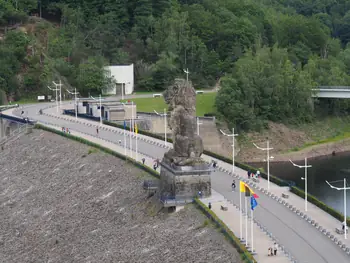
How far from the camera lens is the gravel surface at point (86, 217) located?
46406 mm

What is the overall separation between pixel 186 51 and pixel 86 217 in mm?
71299

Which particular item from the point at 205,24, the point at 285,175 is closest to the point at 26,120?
the point at 285,175

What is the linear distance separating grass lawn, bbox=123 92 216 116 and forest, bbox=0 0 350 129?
11.3 feet

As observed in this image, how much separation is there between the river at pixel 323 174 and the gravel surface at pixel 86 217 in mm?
17459

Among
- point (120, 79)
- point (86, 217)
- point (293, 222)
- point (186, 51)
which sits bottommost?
point (86, 217)

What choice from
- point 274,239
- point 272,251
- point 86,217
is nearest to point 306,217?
point 274,239

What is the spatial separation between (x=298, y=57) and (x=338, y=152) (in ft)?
107

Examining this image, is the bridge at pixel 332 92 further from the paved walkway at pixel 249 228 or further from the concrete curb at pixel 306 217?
the paved walkway at pixel 249 228

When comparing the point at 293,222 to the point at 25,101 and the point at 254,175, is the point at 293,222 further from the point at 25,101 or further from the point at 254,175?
the point at 25,101

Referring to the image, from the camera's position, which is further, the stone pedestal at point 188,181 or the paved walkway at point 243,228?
the stone pedestal at point 188,181

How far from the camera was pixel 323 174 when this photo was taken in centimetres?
8388

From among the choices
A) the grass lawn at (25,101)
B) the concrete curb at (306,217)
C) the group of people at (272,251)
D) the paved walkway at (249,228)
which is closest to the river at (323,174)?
the concrete curb at (306,217)

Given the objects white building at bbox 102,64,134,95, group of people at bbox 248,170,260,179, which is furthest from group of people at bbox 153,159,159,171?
white building at bbox 102,64,134,95

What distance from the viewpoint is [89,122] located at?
92.8 m
